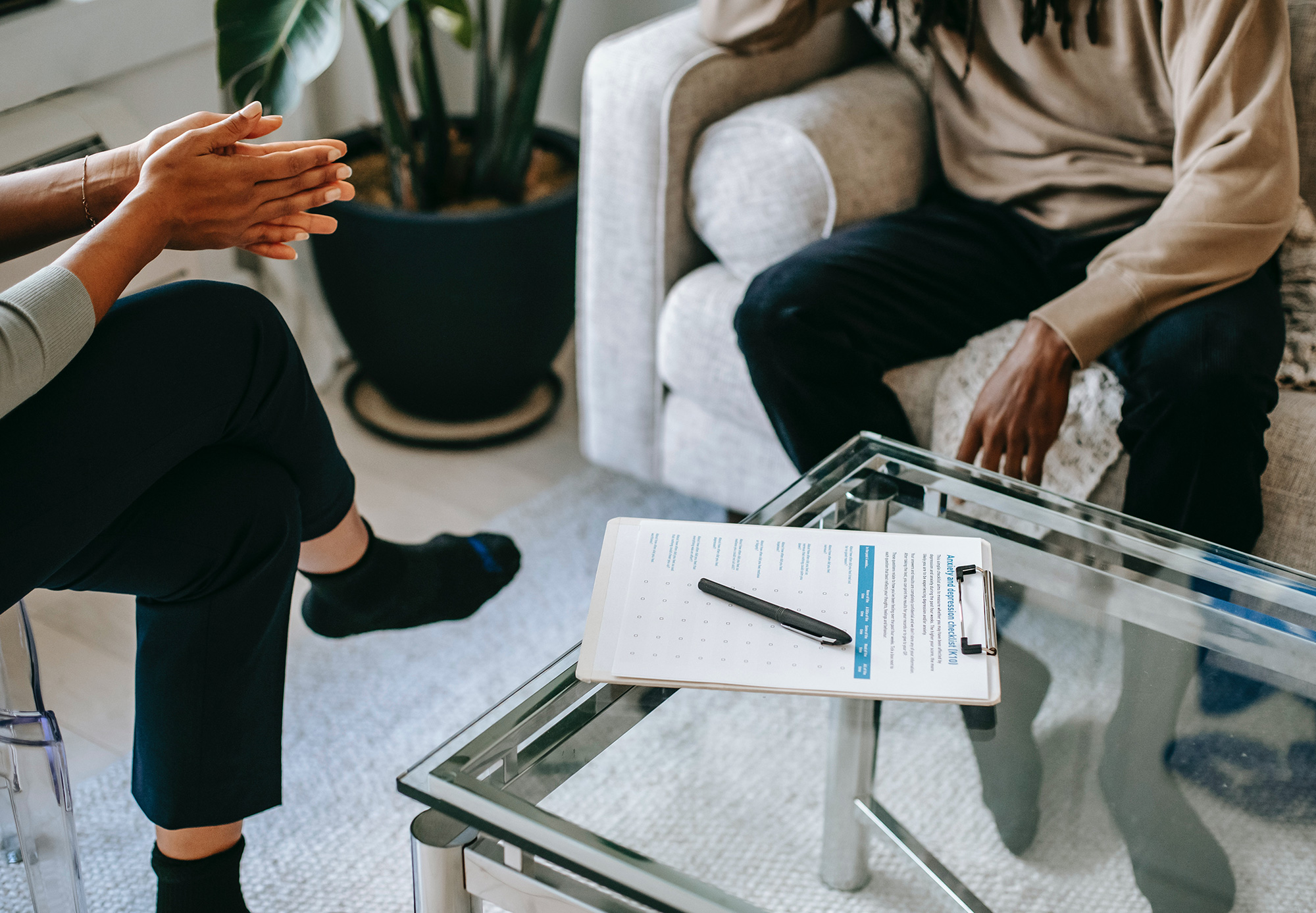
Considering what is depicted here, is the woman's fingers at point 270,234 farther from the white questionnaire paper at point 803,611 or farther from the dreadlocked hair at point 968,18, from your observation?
the dreadlocked hair at point 968,18

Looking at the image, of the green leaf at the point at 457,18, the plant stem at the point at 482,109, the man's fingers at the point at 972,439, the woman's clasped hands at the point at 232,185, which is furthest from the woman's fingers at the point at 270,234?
the plant stem at the point at 482,109

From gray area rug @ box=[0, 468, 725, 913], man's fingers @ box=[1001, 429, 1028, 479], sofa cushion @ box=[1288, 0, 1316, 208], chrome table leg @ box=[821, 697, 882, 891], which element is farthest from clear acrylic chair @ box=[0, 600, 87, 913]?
sofa cushion @ box=[1288, 0, 1316, 208]

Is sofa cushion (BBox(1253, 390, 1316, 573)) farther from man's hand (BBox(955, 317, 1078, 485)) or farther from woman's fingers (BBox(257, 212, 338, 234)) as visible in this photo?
woman's fingers (BBox(257, 212, 338, 234))

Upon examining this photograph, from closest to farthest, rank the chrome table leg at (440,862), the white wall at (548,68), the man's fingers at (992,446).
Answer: the chrome table leg at (440,862) → the man's fingers at (992,446) → the white wall at (548,68)

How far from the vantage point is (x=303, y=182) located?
97cm

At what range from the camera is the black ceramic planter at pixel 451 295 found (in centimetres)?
170

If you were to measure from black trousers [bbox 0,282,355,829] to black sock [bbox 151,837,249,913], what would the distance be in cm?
4

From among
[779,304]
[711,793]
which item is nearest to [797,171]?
[779,304]

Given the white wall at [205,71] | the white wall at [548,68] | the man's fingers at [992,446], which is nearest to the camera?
the man's fingers at [992,446]

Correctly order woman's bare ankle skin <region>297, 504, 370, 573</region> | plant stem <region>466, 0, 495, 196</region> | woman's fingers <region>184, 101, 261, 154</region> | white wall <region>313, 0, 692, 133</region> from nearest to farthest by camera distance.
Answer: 1. woman's fingers <region>184, 101, 261, 154</region>
2. woman's bare ankle skin <region>297, 504, 370, 573</region>
3. plant stem <region>466, 0, 495, 196</region>
4. white wall <region>313, 0, 692, 133</region>

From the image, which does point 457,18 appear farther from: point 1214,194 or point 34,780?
point 34,780

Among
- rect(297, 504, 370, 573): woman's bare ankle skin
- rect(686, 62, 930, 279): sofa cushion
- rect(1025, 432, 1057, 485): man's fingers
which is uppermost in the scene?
rect(686, 62, 930, 279): sofa cushion

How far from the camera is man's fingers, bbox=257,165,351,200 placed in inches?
37.1

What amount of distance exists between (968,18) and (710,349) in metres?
0.52
